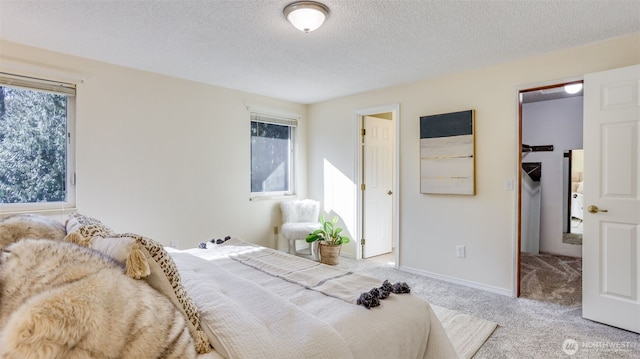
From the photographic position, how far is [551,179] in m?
4.88

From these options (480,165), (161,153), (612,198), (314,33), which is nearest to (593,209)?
(612,198)

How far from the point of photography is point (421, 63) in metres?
3.24

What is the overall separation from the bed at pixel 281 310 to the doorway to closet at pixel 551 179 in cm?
353

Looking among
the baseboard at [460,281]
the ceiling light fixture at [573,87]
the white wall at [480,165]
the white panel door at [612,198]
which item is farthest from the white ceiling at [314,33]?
the baseboard at [460,281]

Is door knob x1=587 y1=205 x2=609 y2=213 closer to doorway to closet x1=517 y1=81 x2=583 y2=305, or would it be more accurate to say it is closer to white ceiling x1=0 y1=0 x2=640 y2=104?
white ceiling x1=0 y1=0 x2=640 y2=104

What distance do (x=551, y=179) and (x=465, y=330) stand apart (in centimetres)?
358

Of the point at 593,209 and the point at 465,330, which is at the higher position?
the point at 593,209

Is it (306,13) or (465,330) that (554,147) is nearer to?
(465,330)

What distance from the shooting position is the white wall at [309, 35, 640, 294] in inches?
117

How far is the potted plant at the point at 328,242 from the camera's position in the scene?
4203 millimetres

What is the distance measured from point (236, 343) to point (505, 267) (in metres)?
3.08

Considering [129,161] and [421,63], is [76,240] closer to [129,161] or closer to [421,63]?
[129,161]

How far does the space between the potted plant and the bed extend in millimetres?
2201

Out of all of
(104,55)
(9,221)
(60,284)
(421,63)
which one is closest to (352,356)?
(60,284)
